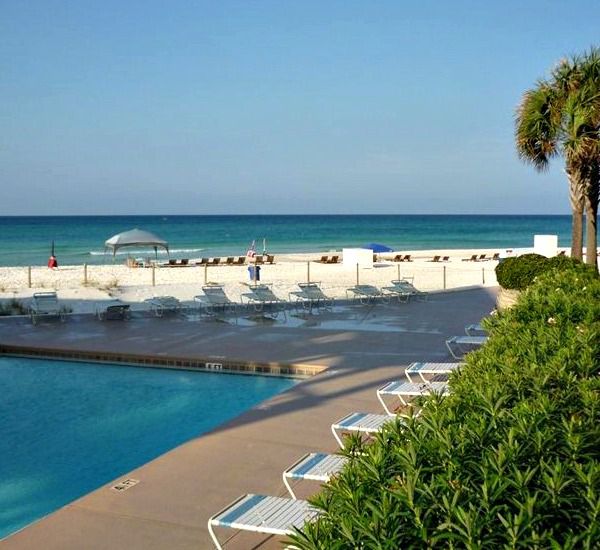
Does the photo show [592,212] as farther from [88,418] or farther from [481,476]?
[481,476]

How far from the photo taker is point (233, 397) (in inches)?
389

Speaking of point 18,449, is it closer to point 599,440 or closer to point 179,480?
point 179,480

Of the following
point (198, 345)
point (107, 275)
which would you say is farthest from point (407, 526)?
point (107, 275)

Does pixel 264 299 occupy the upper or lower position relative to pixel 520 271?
lower

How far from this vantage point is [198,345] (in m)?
12.5

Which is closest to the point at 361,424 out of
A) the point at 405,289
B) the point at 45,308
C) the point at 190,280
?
the point at 45,308

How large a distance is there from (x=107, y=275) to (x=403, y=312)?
56.0 feet

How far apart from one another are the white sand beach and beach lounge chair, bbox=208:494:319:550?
13749mm

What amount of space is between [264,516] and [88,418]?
5.18 metres

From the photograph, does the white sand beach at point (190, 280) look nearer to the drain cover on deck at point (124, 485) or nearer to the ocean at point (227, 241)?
the drain cover on deck at point (124, 485)

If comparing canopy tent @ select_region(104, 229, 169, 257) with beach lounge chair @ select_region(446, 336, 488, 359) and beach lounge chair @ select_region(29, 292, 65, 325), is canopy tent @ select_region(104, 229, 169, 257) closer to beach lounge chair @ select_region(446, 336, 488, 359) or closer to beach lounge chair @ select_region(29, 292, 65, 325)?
beach lounge chair @ select_region(29, 292, 65, 325)

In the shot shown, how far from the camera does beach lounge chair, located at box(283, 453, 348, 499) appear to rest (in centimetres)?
502

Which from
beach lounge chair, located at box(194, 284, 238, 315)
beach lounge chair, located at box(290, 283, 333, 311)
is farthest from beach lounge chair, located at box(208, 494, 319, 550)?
beach lounge chair, located at box(290, 283, 333, 311)

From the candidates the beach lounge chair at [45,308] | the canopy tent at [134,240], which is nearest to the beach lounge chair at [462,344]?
the beach lounge chair at [45,308]
